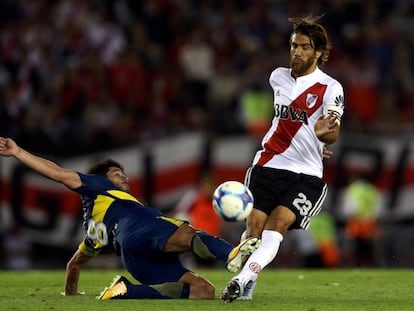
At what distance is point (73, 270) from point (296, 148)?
2.16m

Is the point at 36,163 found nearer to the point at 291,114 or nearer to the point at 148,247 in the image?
the point at 148,247

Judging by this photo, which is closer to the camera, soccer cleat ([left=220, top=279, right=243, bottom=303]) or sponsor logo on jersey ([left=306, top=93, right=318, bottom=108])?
soccer cleat ([left=220, top=279, right=243, bottom=303])

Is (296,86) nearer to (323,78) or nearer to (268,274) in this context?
(323,78)

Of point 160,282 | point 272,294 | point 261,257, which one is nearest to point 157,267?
point 160,282

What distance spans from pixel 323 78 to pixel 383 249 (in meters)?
8.88

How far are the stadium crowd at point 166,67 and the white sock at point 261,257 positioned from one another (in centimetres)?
795

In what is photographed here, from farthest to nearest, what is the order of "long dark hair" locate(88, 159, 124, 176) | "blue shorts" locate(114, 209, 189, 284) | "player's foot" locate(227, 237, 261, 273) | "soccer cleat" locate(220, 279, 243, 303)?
1. "long dark hair" locate(88, 159, 124, 176)
2. "blue shorts" locate(114, 209, 189, 284)
3. "soccer cleat" locate(220, 279, 243, 303)
4. "player's foot" locate(227, 237, 261, 273)

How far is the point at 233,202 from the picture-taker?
8.70 meters

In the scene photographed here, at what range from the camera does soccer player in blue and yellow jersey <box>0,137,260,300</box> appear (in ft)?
28.8

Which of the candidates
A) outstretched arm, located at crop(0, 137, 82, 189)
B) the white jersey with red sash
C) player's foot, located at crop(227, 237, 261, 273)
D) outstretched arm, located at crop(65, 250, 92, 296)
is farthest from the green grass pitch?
the white jersey with red sash

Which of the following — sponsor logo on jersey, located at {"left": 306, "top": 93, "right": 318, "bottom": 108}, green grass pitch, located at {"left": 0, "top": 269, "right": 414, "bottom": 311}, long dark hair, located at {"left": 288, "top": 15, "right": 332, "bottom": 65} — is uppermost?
long dark hair, located at {"left": 288, "top": 15, "right": 332, "bottom": 65}

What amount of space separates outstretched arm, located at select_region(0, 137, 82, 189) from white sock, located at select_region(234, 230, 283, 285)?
5.18 feet

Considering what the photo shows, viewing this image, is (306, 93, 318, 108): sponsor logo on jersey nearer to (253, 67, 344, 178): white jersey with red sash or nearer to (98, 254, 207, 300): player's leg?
(253, 67, 344, 178): white jersey with red sash

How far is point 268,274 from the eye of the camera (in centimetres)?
1402
